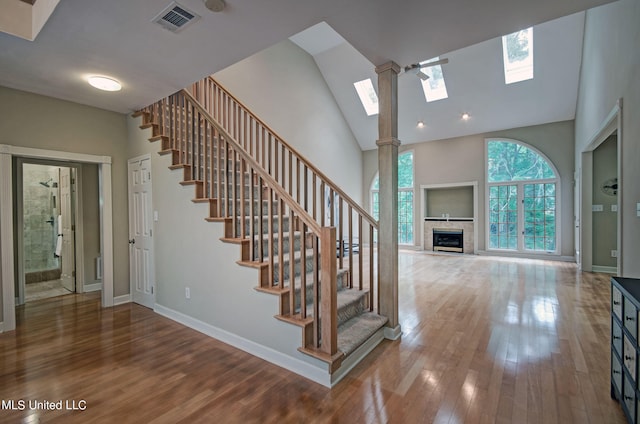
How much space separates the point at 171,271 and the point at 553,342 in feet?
13.5

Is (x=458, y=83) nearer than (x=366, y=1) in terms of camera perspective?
No

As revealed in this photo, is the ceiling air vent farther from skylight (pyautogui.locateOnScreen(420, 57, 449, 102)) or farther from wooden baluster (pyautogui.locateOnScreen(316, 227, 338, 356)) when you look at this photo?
skylight (pyautogui.locateOnScreen(420, 57, 449, 102))

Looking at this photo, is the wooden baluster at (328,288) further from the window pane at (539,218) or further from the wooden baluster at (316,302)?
the window pane at (539,218)

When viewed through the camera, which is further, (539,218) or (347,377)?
(539,218)

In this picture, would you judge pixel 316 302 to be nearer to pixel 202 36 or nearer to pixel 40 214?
pixel 202 36

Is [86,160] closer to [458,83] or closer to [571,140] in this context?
[458,83]

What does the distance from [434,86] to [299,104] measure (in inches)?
141

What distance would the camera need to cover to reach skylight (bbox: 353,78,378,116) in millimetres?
8219

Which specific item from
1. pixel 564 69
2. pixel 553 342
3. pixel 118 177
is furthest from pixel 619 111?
pixel 118 177

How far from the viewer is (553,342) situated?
2.73 metres

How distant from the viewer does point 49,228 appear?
5.39 m

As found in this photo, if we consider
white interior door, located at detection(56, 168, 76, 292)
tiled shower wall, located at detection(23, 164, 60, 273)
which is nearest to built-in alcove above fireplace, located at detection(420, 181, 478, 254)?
white interior door, located at detection(56, 168, 76, 292)

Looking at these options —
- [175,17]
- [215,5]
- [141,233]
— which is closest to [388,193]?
[215,5]

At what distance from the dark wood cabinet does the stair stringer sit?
1.71 m
